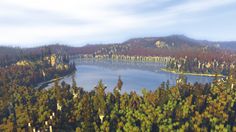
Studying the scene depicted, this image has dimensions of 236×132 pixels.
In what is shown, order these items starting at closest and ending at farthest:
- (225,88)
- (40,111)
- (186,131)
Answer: (186,131) → (40,111) → (225,88)

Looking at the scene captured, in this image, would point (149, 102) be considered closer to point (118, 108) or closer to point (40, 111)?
point (118, 108)

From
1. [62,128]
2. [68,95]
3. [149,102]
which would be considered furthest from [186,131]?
[68,95]

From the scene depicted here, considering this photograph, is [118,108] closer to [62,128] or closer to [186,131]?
[62,128]

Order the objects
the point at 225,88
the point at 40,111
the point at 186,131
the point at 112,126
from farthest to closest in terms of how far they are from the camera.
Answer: the point at 225,88 → the point at 40,111 → the point at 112,126 → the point at 186,131

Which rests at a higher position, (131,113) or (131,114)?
(131,113)

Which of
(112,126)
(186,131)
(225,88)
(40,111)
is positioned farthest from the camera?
(225,88)

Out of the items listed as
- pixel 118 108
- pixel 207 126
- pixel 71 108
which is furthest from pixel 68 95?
pixel 207 126

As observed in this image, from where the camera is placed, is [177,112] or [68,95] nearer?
[177,112]

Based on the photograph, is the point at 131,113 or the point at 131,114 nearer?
the point at 131,113

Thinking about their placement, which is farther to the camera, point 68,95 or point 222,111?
point 68,95
